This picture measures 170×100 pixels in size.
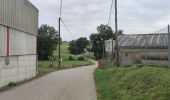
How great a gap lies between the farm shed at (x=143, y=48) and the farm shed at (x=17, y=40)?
8723 mm

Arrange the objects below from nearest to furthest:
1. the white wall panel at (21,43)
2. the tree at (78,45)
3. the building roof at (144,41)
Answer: the white wall panel at (21,43) → the building roof at (144,41) → the tree at (78,45)

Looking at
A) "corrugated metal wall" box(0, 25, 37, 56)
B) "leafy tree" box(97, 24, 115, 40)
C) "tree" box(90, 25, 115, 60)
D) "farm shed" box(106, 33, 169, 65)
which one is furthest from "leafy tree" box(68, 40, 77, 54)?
"corrugated metal wall" box(0, 25, 37, 56)

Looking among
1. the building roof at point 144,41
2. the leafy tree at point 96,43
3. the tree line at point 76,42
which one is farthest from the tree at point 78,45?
the building roof at point 144,41

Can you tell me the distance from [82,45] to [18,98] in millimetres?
111622

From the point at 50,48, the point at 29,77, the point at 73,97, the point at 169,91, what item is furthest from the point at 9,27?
the point at 50,48

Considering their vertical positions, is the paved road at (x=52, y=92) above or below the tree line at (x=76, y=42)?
below

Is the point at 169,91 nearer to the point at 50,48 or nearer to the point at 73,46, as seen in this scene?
the point at 50,48

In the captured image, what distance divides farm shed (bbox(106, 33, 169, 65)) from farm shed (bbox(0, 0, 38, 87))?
8.72 m

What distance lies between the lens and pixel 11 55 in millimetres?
26281

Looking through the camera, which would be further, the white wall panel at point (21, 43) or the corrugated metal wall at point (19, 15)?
the white wall panel at point (21, 43)

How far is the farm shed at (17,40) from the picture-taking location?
2401cm

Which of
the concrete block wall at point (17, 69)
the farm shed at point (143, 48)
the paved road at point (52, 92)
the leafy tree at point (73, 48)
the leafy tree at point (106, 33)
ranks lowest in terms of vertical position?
the paved road at point (52, 92)

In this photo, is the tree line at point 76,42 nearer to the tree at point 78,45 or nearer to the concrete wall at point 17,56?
the tree at point 78,45

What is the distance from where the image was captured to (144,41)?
41281 millimetres
